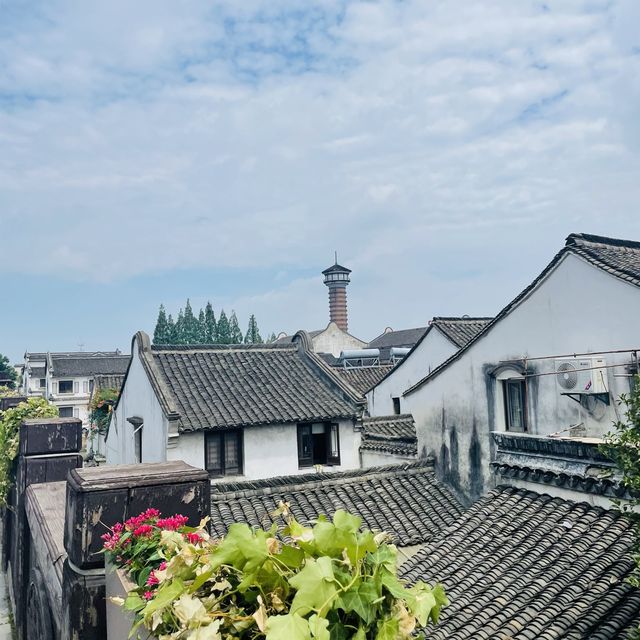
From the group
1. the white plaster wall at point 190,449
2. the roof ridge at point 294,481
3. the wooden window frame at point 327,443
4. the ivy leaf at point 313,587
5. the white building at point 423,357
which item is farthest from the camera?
the white building at point 423,357

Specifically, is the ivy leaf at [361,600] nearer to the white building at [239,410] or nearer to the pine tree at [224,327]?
the white building at [239,410]

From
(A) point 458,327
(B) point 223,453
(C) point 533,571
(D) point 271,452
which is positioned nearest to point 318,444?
(D) point 271,452

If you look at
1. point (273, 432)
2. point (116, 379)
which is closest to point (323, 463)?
point (273, 432)

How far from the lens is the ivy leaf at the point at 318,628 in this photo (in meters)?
1.70

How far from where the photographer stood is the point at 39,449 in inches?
341

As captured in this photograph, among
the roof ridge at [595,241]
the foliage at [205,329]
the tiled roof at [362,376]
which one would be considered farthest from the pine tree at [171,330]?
the roof ridge at [595,241]

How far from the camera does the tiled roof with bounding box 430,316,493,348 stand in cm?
2175

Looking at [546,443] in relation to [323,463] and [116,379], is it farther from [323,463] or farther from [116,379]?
[116,379]

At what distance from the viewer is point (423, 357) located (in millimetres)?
23328

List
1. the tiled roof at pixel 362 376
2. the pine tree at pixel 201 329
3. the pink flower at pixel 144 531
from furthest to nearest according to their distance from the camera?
1. the pine tree at pixel 201 329
2. the tiled roof at pixel 362 376
3. the pink flower at pixel 144 531

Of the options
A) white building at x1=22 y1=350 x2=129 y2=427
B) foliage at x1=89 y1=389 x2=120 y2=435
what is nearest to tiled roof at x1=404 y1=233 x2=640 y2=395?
foliage at x1=89 y1=389 x2=120 y2=435

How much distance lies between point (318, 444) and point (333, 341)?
3983 cm

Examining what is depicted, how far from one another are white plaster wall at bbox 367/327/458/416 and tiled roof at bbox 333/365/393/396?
9.49 ft

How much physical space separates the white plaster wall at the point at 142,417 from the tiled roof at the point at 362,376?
12.4 m
